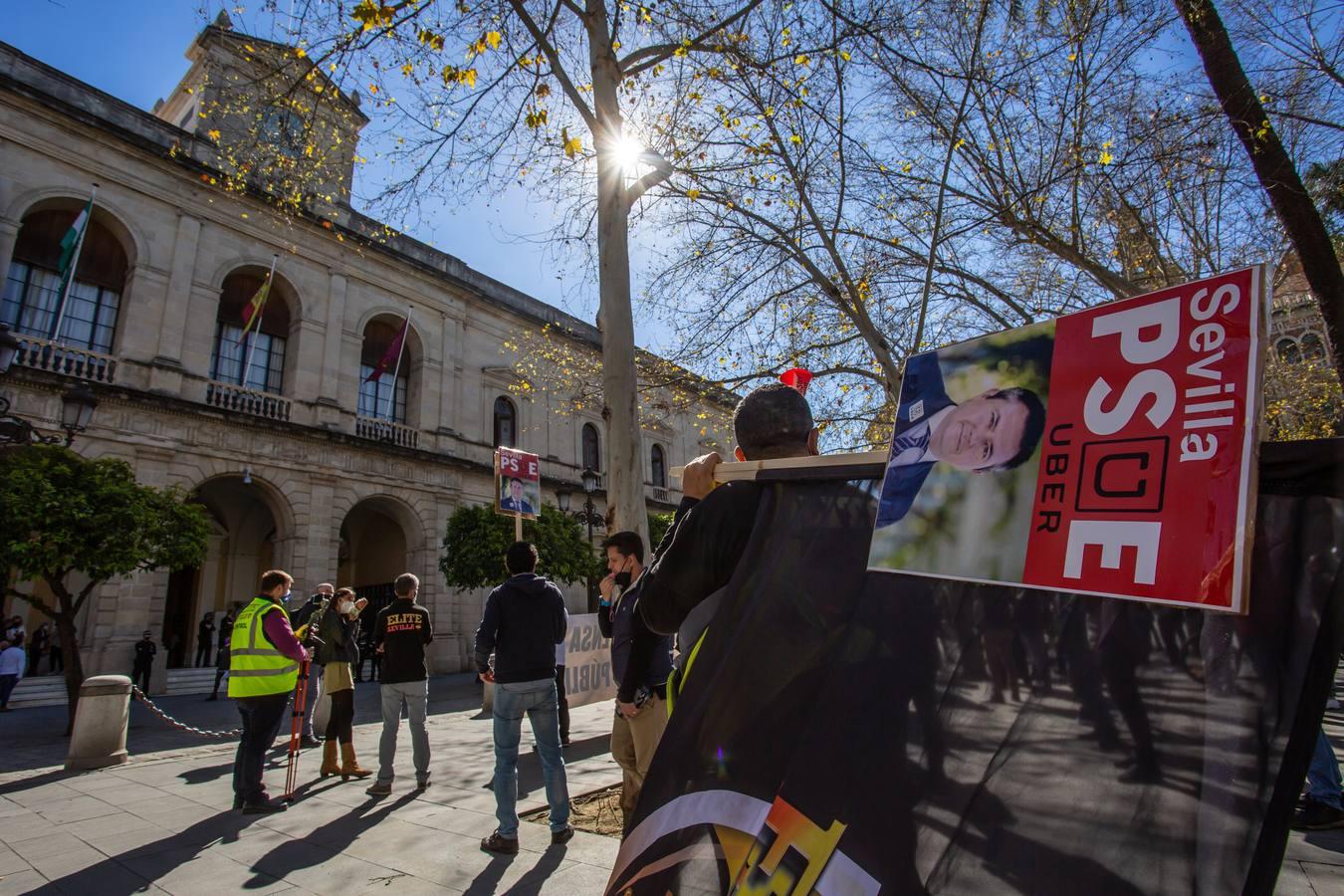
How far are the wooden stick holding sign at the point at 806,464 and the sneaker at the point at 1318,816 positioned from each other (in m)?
4.97

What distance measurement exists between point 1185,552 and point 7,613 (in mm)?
22891

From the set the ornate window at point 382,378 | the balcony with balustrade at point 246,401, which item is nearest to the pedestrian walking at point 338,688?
the balcony with balustrade at point 246,401

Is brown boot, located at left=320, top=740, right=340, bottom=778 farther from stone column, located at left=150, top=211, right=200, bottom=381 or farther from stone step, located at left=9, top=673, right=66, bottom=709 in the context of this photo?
stone column, located at left=150, top=211, right=200, bottom=381

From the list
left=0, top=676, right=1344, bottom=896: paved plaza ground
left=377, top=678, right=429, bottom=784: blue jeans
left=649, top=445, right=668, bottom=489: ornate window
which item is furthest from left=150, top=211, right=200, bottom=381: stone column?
left=649, top=445, right=668, bottom=489: ornate window

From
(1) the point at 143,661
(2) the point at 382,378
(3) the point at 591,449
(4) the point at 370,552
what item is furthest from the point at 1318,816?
(3) the point at 591,449

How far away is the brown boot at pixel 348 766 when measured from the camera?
651cm

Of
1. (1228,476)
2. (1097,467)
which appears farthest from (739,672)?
(1228,476)

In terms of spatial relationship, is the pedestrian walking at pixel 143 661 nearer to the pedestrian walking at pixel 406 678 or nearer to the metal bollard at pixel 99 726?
the metal bollard at pixel 99 726

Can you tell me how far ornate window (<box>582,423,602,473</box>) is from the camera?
29.0 meters

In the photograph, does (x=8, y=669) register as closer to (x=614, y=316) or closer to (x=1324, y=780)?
(x=614, y=316)

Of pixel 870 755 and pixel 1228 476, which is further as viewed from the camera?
pixel 870 755

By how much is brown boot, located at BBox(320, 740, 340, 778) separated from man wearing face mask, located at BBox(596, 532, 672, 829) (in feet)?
10.9

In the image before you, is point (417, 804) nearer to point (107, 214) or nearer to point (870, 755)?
point (870, 755)

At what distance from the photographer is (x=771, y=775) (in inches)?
65.0
